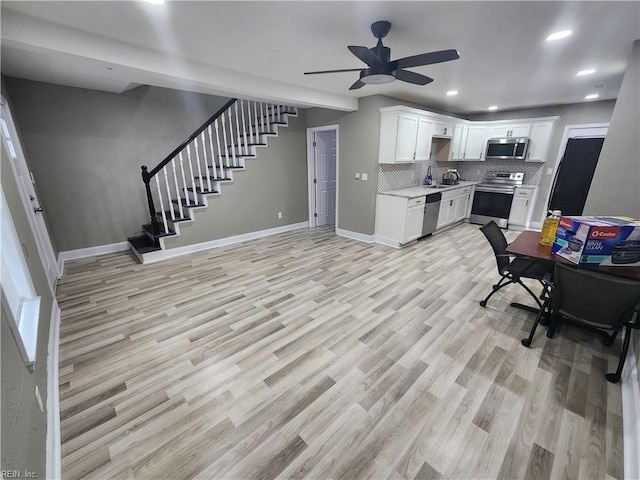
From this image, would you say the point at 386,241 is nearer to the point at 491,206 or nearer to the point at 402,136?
the point at 402,136

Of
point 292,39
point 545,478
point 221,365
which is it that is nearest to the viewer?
point 545,478

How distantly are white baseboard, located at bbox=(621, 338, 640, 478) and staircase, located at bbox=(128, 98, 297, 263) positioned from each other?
5091mm

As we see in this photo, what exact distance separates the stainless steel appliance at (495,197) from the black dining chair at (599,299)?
4540 mm

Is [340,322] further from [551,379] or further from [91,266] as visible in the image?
[91,266]

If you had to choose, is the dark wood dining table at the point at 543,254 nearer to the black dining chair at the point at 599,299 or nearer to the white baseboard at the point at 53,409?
the black dining chair at the point at 599,299

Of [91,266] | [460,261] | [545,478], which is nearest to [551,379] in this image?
[545,478]

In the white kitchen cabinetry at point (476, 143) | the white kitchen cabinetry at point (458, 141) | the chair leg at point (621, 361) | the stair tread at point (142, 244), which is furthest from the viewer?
the white kitchen cabinetry at point (476, 143)

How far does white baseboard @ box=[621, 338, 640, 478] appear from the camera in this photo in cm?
138

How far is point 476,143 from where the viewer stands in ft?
20.3

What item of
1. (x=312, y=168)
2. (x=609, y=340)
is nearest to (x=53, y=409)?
(x=609, y=340)

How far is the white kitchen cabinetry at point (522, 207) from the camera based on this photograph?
563cm

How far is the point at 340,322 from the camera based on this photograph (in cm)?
266

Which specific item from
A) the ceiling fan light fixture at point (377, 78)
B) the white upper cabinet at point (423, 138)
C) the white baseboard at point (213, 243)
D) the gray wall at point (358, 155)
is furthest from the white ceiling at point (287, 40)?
the white baseboard at point (213, 243)

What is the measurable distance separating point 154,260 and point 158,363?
2.46 m
